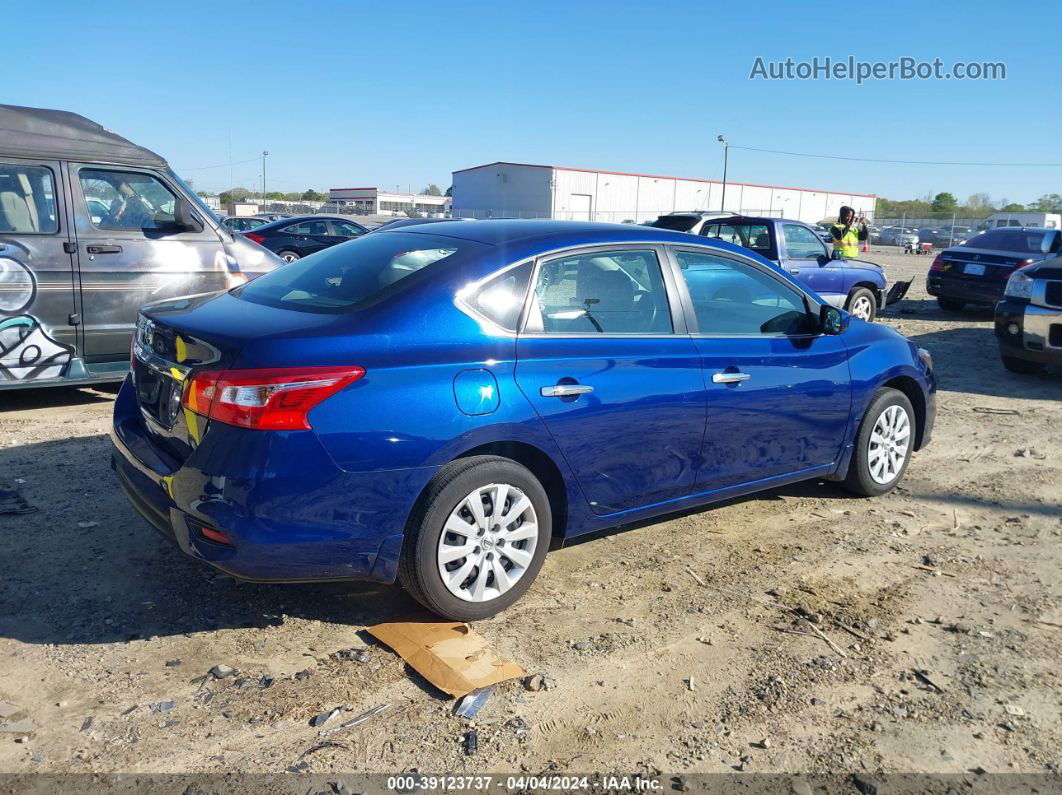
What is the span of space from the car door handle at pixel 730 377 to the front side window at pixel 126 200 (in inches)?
196

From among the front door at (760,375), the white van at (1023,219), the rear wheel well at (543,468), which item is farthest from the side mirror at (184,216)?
the white van at (1023,219)

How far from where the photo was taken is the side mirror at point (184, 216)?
6.97 meters

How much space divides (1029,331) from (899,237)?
1821 inches

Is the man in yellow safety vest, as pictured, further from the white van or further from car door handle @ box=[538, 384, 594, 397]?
the white van

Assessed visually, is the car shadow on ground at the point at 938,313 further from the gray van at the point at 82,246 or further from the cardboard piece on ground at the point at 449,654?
the cardboard piece on ground at the point at 449,654

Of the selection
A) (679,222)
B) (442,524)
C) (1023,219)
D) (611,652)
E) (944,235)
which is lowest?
(611,652)

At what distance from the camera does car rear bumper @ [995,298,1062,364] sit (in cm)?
860

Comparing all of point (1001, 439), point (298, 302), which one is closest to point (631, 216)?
point (1001, 439)

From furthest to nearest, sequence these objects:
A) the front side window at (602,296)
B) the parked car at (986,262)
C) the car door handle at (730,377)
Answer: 1. the parked car at (986,262)
2. the car door handle at (730,377)
3. the front side window at (602,296)

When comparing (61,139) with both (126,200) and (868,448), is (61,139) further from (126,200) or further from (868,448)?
(868,448)

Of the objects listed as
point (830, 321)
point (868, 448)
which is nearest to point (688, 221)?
point (868, 448)

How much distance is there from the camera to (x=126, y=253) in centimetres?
665

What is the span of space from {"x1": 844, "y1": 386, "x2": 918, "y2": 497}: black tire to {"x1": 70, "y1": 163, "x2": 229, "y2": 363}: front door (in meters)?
5.15

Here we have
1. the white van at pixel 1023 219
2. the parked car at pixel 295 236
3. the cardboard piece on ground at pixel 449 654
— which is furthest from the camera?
the white van at pixel 1023 219
